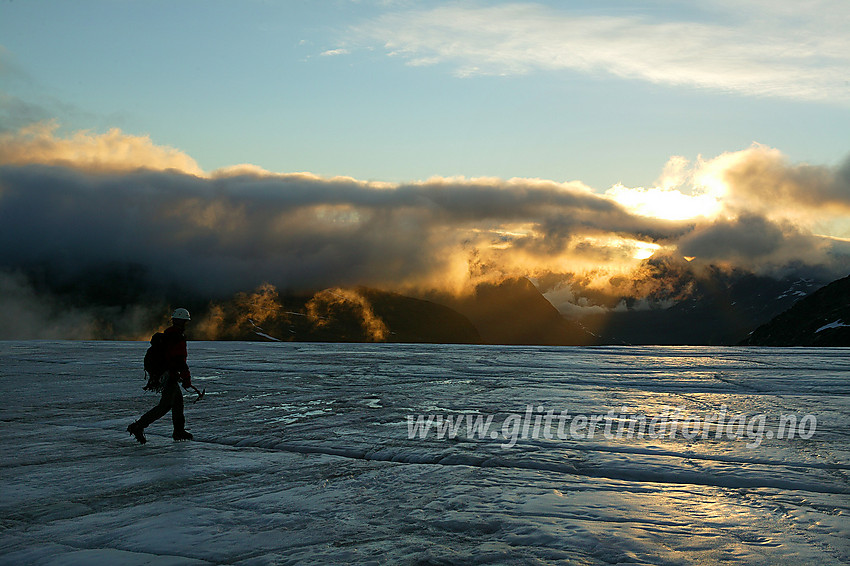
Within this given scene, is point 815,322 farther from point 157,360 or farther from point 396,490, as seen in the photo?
point 396,490

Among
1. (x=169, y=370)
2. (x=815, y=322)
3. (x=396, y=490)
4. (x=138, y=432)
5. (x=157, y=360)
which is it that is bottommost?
(x=815, y=322)

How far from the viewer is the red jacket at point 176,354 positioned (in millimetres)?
9279

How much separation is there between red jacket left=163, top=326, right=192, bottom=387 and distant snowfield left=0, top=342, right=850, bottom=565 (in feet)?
3.30

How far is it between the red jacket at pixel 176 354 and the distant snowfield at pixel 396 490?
1.01m

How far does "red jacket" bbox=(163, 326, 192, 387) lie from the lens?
9.28 metres

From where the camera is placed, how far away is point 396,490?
6609 mm

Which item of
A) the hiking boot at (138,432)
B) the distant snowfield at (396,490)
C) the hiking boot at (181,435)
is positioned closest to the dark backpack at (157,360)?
the hiking boot at (138,432)

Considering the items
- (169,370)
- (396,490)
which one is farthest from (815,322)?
(396,490)

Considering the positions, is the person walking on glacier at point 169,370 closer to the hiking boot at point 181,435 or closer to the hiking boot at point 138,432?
the hiking boot at point 181,435

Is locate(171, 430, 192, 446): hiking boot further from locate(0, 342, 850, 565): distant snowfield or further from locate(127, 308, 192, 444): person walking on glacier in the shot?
locate(0, 342, 850, 565): distant snowfield

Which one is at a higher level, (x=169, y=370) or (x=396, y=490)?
(x=169, y=370)

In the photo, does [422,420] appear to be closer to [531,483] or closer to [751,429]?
[531,483]

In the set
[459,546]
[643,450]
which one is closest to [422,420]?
[643,450]

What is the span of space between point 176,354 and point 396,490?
14.4 feet
